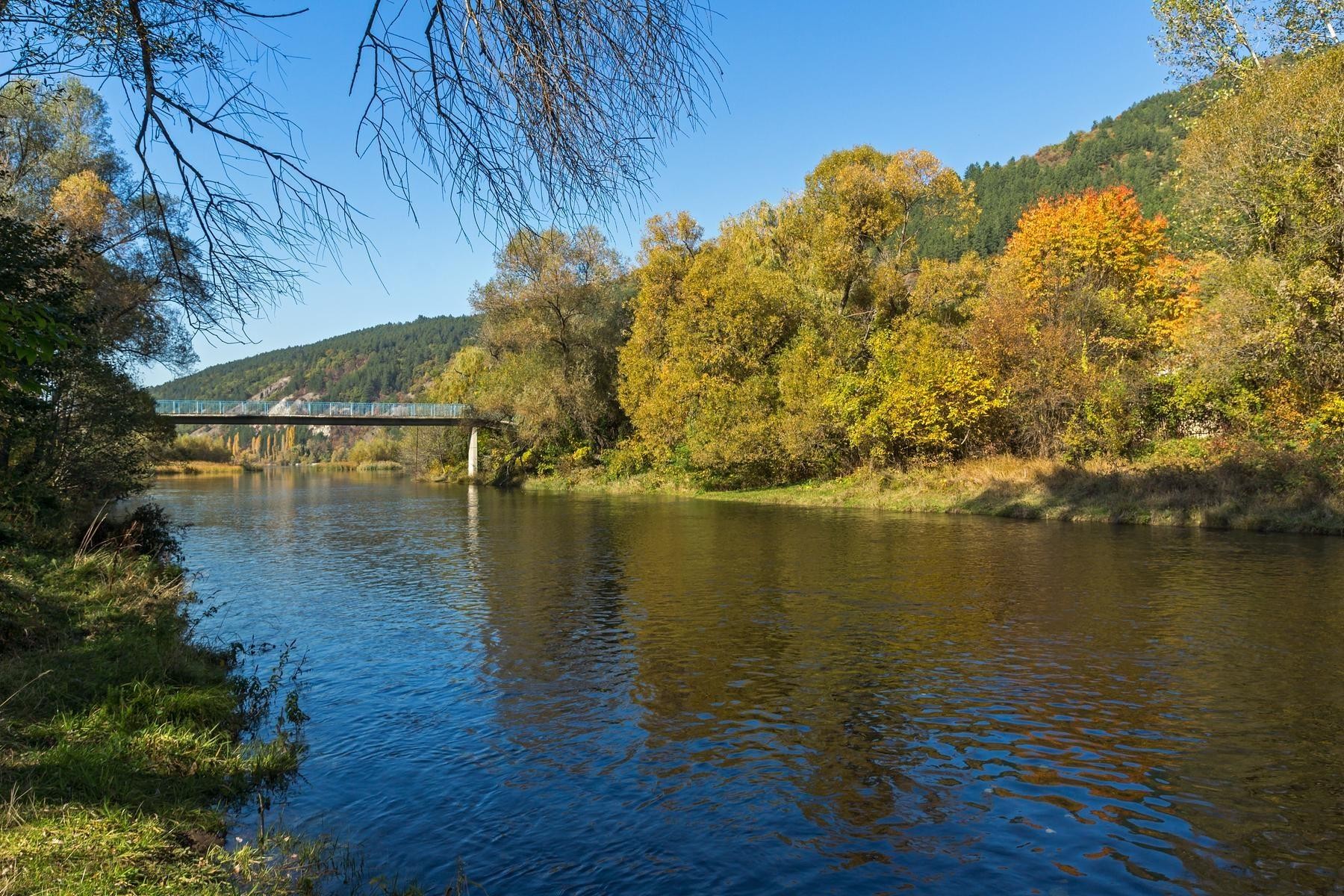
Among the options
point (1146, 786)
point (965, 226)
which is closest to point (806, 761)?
point (1146, 786)

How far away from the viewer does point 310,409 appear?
64.6m

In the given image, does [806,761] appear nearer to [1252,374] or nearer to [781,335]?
[1252,374]

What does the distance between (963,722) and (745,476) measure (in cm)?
3591

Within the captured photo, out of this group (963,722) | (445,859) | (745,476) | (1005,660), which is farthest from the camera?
(745,476)

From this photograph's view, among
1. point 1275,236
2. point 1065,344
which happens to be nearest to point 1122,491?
point 1065,344

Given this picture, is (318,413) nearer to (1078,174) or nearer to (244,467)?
(244,467)

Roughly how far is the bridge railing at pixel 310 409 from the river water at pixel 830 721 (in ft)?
146

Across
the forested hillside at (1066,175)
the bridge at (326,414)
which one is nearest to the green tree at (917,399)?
the forested hillside at (1066,175)

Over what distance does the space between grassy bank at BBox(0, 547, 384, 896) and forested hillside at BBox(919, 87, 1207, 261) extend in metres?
73.6

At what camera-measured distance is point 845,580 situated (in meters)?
17.8

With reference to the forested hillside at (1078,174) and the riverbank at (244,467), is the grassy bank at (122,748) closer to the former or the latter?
the forested hillside at (1078,174)

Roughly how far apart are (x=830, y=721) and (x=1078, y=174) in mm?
101451

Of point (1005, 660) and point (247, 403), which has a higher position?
point (247, 403)

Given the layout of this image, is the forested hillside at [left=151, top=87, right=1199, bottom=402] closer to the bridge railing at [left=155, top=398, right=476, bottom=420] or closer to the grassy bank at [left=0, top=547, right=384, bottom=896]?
the bridge railing at [left=155, top=398, right=476, bottom=420]
